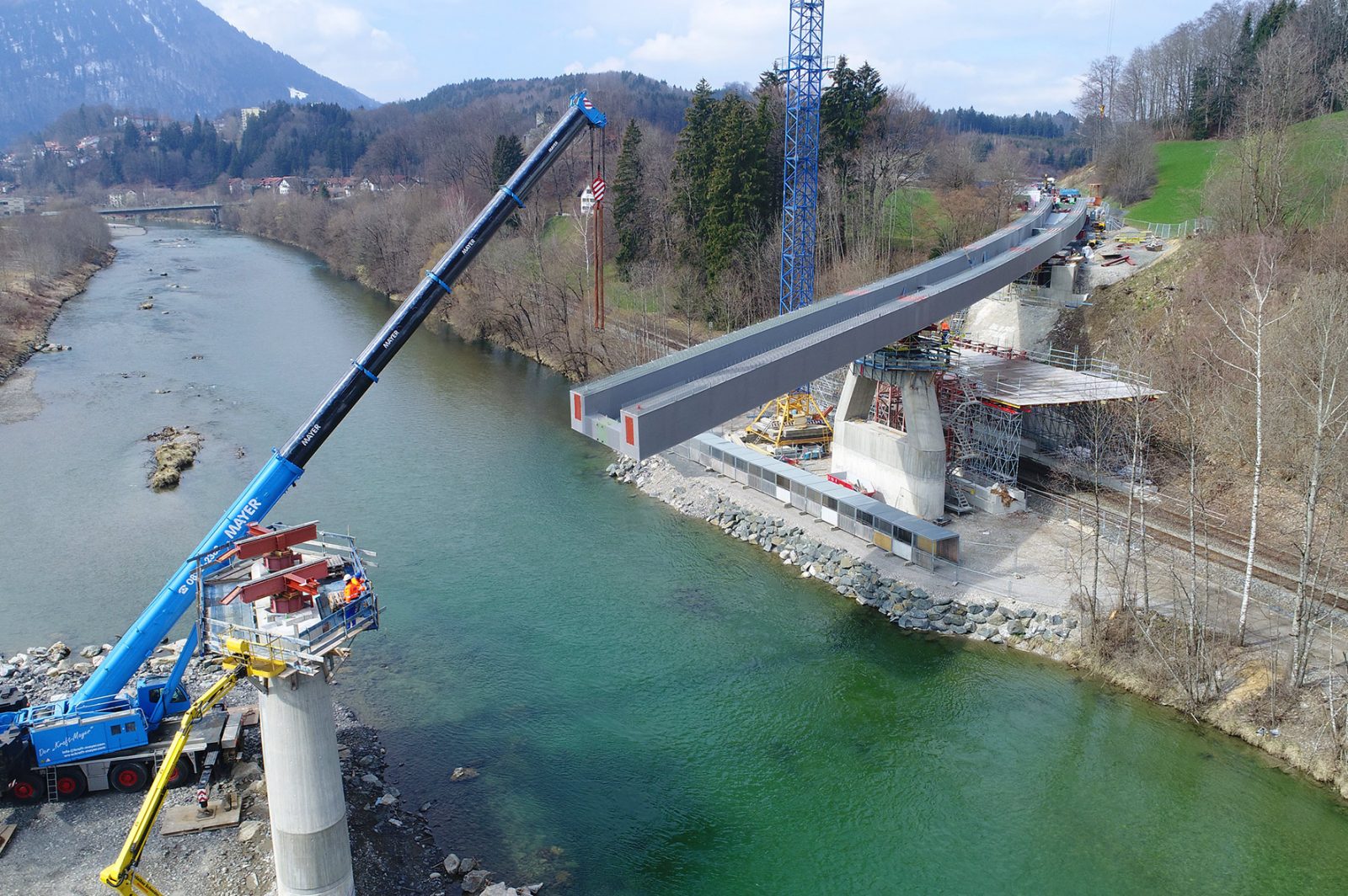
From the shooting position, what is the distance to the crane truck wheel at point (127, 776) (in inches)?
614

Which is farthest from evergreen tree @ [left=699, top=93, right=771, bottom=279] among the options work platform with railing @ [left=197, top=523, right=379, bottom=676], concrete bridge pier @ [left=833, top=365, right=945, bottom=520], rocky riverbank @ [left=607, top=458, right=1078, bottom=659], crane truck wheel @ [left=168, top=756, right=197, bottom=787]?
crane truck wheel @ [left=168, top=756, right=197, bottom=787]

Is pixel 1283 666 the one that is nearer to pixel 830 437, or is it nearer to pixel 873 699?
pixel 873 699

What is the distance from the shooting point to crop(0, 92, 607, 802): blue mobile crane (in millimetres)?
14930

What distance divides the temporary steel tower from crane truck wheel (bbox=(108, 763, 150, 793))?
29.3 meters

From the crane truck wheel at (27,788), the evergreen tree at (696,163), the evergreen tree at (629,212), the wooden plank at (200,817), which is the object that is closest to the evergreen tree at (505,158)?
the evergreen tree at (629,212)

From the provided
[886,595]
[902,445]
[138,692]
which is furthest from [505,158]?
[138,692]

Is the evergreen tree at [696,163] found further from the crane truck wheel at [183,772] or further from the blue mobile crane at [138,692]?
the crane truck wheel at [183,772]

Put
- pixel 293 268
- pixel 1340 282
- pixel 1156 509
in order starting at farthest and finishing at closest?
pixel 293 268
pixel 1340 282
pixel 1156 509

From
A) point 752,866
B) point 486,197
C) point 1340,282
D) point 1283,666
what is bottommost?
point 752,866

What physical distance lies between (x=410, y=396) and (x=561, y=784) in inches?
1174

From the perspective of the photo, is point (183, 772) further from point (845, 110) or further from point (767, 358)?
point (845, 110)

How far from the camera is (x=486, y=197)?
253 feet

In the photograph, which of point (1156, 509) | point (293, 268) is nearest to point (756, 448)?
point (1156, 509)

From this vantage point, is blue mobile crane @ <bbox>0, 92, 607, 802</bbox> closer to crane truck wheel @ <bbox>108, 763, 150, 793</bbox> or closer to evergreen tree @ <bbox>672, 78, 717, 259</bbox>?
crane truck wheel @ <bbox>108, 763, 150, 793</bbox>
